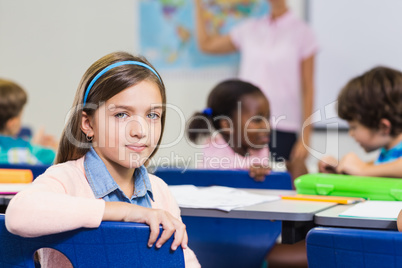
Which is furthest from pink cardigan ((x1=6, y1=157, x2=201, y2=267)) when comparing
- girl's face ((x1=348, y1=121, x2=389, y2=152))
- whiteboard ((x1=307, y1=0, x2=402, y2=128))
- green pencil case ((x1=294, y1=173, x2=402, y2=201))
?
whiteboard ((x1=307, y1=0, x2=402, y2=128))

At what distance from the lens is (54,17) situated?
17.2ft

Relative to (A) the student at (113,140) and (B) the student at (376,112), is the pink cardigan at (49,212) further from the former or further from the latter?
(B) the student at (376,112)

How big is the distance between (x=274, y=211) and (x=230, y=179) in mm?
690

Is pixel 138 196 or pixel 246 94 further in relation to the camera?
pixel 246 94

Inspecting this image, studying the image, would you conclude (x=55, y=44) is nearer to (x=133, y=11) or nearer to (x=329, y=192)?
(x=133, y=11)

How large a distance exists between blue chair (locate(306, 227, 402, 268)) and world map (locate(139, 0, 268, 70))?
359 cm

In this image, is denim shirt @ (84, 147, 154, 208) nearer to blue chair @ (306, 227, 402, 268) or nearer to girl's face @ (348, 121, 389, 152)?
blue chair @ (306, 227, 402, 268)

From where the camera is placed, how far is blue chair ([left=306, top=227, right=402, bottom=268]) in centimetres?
87

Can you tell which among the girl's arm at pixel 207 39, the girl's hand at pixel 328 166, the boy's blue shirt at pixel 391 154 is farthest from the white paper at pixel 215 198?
the girl's arm at pixel 207 39

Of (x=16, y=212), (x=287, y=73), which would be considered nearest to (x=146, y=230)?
(x=16, y=212)

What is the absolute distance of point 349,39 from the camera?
409cm

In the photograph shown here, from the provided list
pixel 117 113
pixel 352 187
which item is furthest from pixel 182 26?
pixel 117 113

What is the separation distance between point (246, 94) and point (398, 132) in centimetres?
93

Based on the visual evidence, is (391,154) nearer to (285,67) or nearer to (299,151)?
(299,151)
